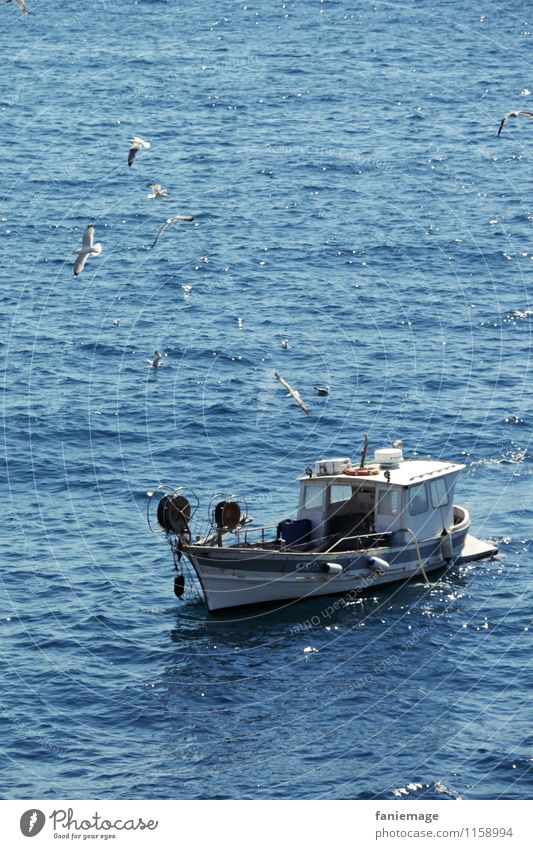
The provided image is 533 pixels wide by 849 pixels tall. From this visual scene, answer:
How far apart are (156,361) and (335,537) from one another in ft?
100

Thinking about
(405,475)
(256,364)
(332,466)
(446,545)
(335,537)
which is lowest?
(256,364)

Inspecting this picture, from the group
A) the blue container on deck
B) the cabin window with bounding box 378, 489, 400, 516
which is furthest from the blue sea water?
the cabin window with bounding box 378, 489, 400, 516

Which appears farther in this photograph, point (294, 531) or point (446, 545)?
point (446, 545)

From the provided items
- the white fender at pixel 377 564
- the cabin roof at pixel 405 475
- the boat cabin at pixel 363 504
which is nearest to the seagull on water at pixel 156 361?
the cabin roof at pixel 405 475

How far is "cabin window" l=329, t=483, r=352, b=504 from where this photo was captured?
81.1 meters

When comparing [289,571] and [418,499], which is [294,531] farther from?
[418,499]

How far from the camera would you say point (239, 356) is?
109688 millimetres

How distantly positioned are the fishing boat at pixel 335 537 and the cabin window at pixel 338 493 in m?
0.04

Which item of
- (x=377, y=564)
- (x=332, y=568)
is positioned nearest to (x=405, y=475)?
(x=377, y=564)

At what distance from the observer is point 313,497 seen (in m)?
81.4

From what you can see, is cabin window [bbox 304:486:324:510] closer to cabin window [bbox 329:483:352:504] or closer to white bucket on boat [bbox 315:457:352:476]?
cabin window [bbox 329:483:352:504]

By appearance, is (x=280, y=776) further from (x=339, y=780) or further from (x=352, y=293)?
(x=352, y=293)

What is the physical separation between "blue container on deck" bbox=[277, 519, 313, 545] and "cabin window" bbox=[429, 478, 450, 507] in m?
5.85

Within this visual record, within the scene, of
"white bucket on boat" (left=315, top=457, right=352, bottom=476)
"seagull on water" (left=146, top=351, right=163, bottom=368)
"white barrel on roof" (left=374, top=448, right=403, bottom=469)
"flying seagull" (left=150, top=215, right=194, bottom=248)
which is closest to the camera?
"white bucket on boat" (left=315, top=457, right=352, bottom=476)
